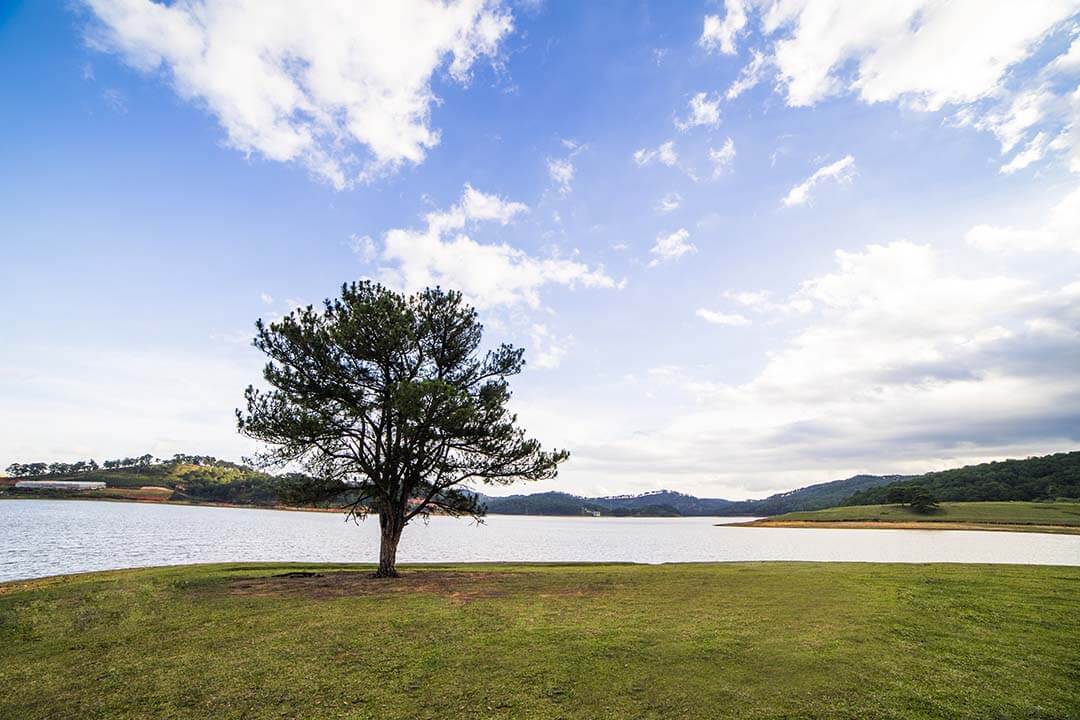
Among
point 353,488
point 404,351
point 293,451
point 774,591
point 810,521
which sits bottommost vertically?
point 810,521

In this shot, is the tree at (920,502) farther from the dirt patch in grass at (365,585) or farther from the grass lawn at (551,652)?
the dirt patch in grass at (365,585)

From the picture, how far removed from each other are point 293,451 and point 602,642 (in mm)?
20515

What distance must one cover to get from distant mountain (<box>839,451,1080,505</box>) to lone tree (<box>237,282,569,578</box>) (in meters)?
187

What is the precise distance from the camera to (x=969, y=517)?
126 meters

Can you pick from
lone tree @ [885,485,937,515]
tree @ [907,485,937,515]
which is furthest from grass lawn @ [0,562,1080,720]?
lone tree @ [885,485,937,515]

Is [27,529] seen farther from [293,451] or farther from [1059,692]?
[1059,692]

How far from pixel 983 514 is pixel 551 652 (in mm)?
159117

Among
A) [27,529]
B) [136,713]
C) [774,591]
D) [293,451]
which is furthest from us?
[27,529]

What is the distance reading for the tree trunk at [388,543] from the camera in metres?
28.5

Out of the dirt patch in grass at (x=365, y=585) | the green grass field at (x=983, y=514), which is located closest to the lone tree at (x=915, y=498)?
the green grass field at (x=983, y=514)

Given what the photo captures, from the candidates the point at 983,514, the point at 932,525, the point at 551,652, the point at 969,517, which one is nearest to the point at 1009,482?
the point at 983,514

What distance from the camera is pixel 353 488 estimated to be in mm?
29219

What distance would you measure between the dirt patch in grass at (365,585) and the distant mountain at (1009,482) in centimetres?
18772

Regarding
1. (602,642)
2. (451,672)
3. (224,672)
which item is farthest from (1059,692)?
(224,672)
